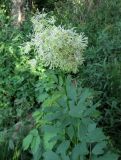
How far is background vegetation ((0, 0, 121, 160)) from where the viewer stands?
3152mm

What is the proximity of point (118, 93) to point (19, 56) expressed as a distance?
6.47ft

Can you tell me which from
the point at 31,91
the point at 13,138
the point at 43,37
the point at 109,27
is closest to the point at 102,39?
the point at 109,27

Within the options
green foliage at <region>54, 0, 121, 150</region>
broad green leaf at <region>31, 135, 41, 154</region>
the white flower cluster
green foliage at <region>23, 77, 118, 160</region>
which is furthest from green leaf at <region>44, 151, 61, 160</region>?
green foliage at <region>54, 0, 121, 150</region>

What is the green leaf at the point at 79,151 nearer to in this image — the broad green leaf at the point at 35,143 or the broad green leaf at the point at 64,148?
the broad green leaf at the point at 64,148

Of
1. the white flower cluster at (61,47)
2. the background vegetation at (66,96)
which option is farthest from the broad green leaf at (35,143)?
the white flower cluster at (61,47)

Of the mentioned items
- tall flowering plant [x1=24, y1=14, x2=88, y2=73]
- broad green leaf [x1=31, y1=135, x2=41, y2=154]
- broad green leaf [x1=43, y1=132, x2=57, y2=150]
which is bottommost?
broad green leaf [x1=31, y1=135, x2=41, y2=154]

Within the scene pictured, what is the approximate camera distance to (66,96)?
3268 millimetres

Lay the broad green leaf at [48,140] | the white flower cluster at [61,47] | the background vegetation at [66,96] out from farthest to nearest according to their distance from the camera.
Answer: the broad green leaf at [48,140], the background vegetation at [66,96], the white flower cluster at [61,47]

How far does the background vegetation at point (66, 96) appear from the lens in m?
3.15

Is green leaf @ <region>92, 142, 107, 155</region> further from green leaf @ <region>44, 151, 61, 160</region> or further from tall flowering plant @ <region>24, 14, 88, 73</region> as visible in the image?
tall flowering plant @ <region>24, 14, 88, 73</region>

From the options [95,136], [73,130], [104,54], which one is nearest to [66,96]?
[73,130]

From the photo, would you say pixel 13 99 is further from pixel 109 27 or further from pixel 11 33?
pixel 109 27

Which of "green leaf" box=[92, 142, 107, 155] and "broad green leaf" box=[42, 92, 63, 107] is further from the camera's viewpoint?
"broad green leaf" box=[42, 92, 63, 107]

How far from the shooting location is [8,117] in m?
5.43
